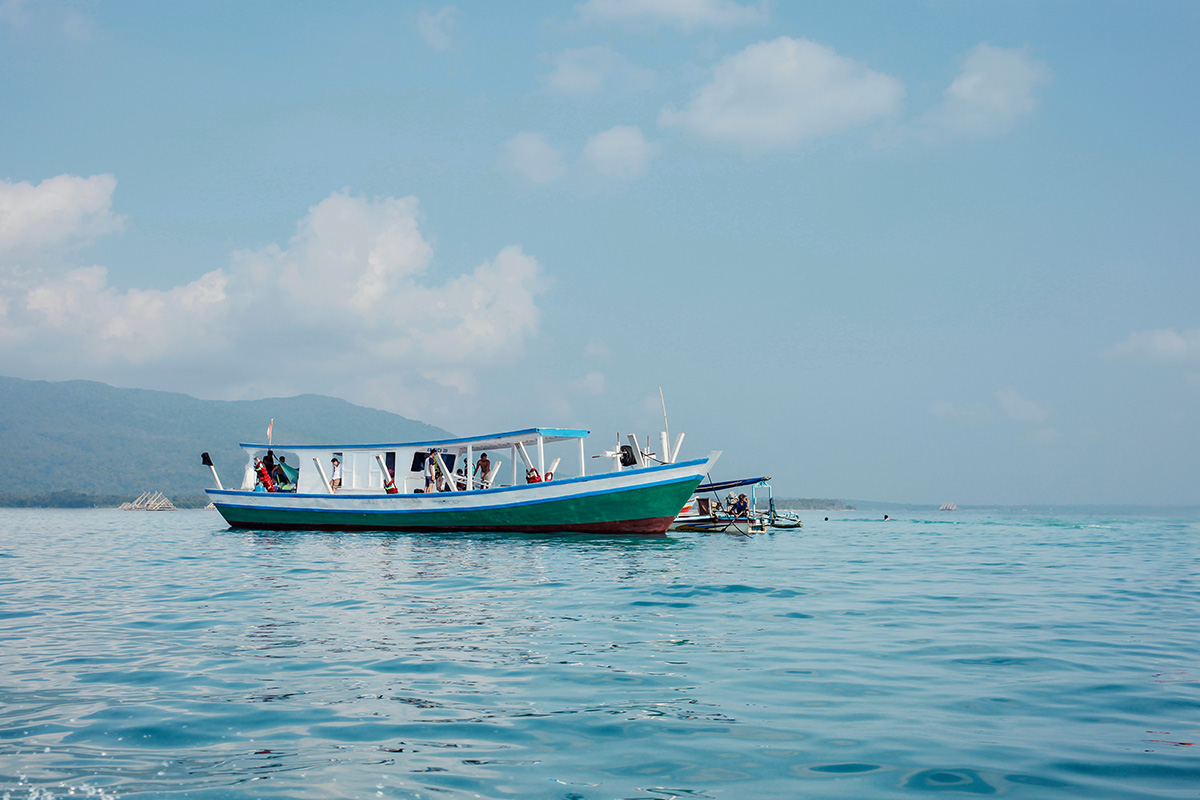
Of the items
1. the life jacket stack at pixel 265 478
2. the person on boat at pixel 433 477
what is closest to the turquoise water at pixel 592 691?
the person on boat at pixel 433 477

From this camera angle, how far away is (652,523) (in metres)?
28.2

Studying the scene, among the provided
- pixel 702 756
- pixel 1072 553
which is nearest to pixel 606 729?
pixel 702 756

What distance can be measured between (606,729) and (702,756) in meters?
0.87

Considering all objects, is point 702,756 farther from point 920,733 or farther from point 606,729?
point 920,733

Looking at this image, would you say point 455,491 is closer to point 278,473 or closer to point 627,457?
point 627,457

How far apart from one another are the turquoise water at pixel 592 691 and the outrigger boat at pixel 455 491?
12618mm

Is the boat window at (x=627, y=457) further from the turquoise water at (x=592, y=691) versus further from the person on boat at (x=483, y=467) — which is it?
the turquoise water at (x=592, y=691)

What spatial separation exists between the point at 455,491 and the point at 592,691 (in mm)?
23069

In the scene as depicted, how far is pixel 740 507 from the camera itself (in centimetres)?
4094

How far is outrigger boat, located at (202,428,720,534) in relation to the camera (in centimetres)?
2748

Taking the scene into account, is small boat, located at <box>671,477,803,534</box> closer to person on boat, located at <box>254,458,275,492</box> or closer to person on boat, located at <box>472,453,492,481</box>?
person on boat, located at <box>472,453,492,481</box>

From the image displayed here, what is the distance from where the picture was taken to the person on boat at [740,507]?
4016 cm

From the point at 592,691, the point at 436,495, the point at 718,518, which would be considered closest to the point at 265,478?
the point at 436,495

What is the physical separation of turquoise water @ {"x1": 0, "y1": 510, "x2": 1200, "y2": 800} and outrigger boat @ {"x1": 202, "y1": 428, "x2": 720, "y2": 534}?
1262cm
